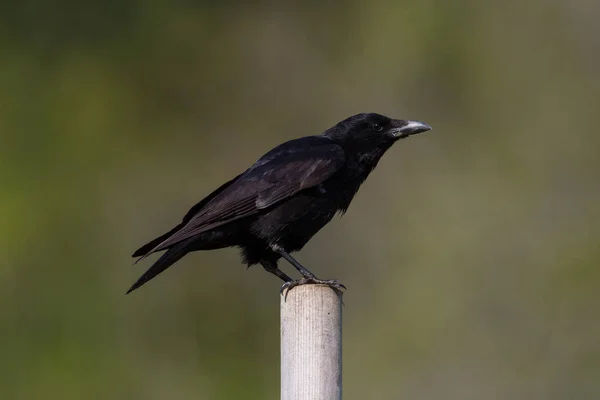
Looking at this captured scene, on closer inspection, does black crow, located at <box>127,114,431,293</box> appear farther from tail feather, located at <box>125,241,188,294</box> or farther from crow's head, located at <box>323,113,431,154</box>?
crow's head, located at <box>323,113,431,154</box>

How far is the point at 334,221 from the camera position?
13.2m

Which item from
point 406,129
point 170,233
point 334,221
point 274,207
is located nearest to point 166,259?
point 170,233

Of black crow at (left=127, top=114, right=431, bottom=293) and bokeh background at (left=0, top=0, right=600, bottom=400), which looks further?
bokeh background at (left=0, top=0, right=600, bottom=400)

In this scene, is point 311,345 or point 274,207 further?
point 274,207

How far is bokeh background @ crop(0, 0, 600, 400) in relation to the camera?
Result: 43.6ft

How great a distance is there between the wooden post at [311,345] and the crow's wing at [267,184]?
131 cm

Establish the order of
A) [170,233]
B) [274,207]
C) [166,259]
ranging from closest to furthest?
[166,259] → [170,233] → [274,207]

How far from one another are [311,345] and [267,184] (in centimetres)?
178

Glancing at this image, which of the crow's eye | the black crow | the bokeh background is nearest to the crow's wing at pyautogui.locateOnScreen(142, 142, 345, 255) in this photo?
the black crow

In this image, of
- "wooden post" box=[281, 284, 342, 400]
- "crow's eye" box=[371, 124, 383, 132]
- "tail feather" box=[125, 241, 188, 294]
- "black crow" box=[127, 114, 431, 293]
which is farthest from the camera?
"crow's eye" box=[371, 124, 383, 132]

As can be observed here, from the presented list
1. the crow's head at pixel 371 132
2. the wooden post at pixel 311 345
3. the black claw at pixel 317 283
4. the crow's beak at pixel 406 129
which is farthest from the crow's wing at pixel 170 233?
the wooden post at pixel 311 345

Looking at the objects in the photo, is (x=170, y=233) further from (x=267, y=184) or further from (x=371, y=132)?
(x=371, y=132)

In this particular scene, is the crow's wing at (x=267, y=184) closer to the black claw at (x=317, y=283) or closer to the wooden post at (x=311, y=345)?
the black claw at (x=317, y=283)

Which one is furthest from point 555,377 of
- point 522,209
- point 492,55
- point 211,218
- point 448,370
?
point 211,218
